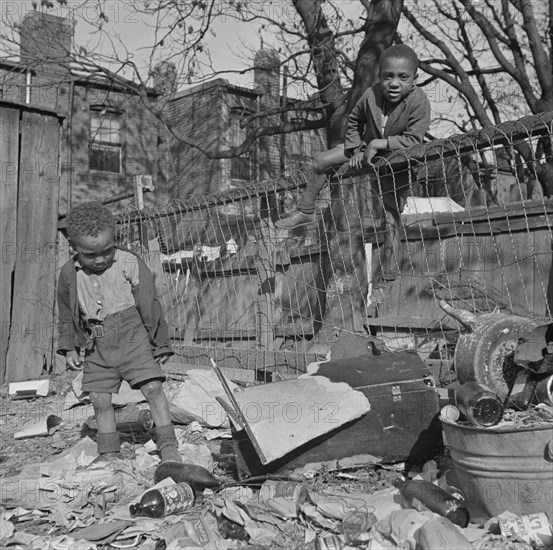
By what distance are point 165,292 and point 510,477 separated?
551 cm

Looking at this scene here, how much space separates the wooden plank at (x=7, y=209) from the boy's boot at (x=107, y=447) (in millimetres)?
3685

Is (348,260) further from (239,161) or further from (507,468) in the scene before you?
(239,161)

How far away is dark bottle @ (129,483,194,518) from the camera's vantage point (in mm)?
3322

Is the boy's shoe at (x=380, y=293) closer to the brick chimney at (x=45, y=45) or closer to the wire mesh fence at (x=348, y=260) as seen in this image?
the wire mesh fence at (x=348, y=260)

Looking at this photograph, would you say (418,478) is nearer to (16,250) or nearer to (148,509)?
(148,509)

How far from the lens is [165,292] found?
797 centimetres

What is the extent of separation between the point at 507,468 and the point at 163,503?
5.13 ft

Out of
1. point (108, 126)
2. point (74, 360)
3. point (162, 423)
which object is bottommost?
point (162, 423)

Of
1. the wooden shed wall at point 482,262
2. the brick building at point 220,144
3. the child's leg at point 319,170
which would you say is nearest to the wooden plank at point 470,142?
the child's leg at point 319,170

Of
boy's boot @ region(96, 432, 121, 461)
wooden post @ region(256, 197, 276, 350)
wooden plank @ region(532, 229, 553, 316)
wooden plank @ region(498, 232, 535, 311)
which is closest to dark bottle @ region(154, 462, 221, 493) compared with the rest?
boy's boot @ region(96, 432, 121, 461)

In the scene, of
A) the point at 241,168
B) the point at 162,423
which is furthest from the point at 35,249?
the point at 241,168

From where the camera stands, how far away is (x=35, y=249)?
7.93 m

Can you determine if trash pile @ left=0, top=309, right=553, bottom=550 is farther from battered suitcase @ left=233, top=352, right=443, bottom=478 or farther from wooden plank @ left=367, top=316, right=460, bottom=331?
wooden plank @ left=367, top=316, right=460, bottom=331

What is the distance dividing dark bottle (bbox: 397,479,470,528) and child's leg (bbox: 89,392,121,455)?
2021 mm
